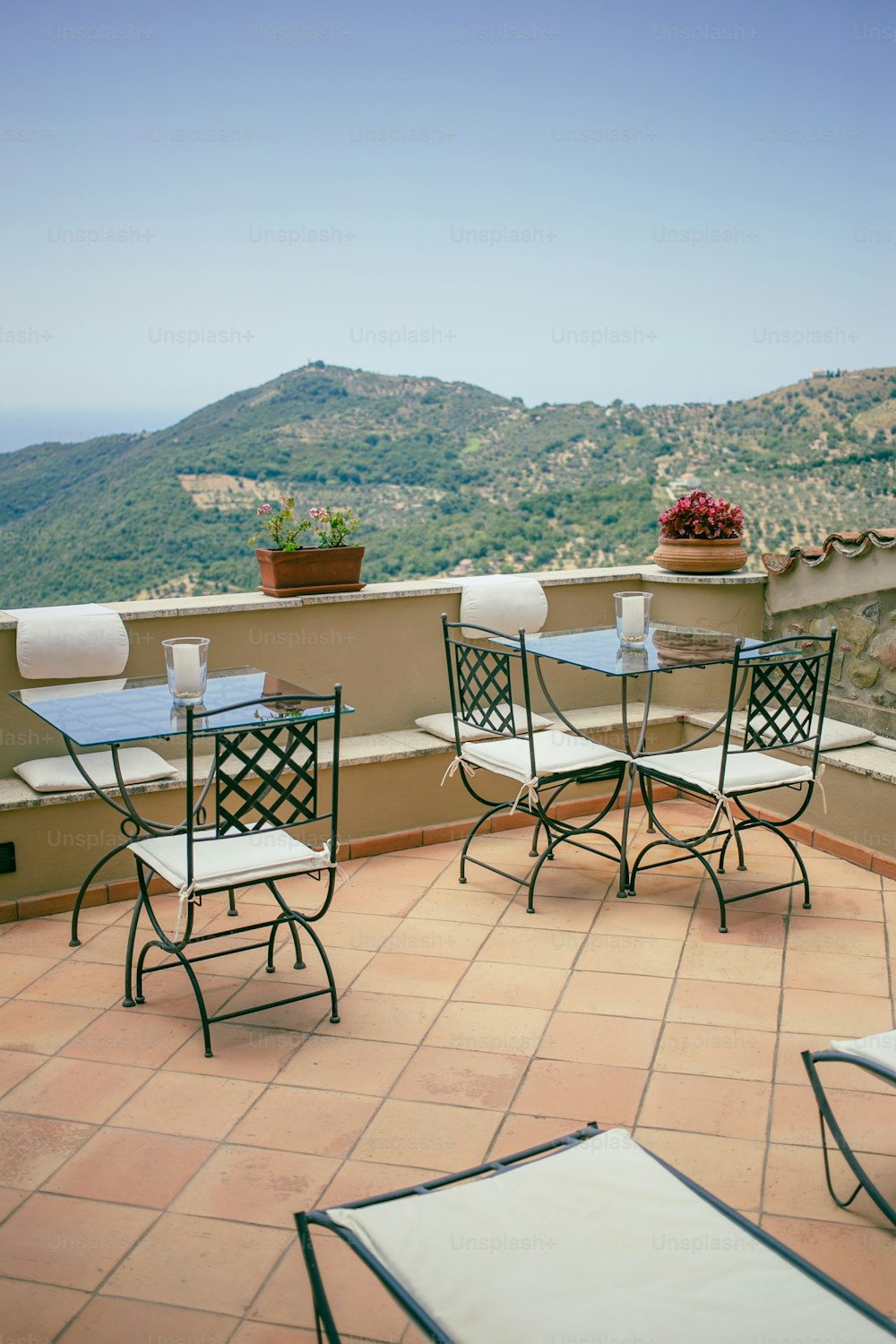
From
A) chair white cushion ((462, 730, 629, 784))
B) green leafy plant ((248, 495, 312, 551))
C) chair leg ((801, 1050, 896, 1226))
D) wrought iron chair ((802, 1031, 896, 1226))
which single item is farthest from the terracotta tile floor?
green leafy plant ((248, 495, 312, 551))

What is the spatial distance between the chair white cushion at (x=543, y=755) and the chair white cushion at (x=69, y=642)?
1.32 meters

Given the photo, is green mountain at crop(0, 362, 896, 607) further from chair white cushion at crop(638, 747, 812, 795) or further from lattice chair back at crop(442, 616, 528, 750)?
chair white cushion at crop(638, 747, 812, 795)

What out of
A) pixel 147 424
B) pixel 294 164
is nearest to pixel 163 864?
pixel 147 424

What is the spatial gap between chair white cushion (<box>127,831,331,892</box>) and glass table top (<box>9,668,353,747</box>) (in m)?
0.31

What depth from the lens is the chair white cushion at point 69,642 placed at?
383cm

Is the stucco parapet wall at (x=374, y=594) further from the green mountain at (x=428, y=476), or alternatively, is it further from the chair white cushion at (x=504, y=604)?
the green mountain at (x=428, y=476)

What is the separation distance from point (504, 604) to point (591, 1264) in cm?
347

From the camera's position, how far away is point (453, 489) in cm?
1148

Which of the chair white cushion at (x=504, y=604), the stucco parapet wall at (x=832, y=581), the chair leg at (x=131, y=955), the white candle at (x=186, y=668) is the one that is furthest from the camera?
the chair white cushion at (x=504, y=604)

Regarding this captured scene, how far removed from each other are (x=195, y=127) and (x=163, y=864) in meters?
16.2

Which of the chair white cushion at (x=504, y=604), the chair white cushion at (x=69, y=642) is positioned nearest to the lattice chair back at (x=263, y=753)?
the chair white cushion at (x=69, y=642)

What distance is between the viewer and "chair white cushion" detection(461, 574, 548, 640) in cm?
465

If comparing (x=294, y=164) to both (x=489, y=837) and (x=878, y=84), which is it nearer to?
(x=878, y=84)

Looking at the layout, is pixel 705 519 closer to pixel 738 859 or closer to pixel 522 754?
pixel 738 859
